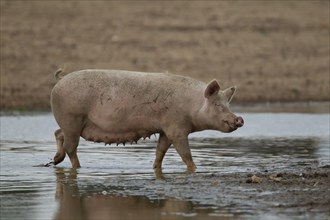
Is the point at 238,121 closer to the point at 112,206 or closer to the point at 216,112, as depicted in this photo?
the point at 216,112

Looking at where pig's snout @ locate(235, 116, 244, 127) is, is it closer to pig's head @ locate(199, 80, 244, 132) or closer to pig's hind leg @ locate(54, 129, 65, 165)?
pig's head @ locate(199, 80, 244, 132)

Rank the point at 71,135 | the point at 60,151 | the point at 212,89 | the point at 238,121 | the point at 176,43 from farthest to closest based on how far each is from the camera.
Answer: the point at 176,43
the point at 60,151
the point at 71,135
the point at 212,89
the point at 238,121

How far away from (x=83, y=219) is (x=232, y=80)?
18.3 m

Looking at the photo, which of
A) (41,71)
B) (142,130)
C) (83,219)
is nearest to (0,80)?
(41,71)

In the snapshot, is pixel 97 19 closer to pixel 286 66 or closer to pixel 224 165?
pixel 286 66

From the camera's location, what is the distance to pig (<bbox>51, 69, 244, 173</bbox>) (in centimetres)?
1297

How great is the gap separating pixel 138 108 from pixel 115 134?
46 cm

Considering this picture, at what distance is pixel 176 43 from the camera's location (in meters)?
30.1

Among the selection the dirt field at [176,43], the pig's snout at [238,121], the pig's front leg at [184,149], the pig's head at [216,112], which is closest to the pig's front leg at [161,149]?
the pig's front leg at [184,149]

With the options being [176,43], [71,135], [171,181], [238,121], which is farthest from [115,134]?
[176,43]

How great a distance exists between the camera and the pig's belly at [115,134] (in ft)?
43.1

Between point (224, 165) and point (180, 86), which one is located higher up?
point (180, 86)

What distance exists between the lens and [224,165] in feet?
44.0

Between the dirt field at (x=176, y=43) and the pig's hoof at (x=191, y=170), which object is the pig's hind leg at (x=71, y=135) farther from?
the dirt field at (x=176, y=43)
